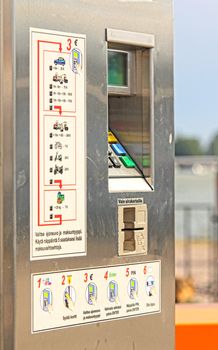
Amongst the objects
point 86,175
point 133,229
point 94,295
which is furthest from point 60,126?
point 94,295

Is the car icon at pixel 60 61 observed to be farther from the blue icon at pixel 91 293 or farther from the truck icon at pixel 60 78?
the blue icon at pixel 91 293

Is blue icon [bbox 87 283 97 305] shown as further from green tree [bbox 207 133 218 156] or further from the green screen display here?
green tree [bbox 207 133 218 156]

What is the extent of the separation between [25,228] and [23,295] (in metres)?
0.20

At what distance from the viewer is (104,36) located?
8.25 ft

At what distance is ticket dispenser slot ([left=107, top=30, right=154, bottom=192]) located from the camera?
2633 mm

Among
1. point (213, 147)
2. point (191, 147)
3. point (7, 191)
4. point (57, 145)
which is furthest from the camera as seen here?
point (191, 147)

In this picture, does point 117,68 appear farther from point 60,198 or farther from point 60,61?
point 60,198

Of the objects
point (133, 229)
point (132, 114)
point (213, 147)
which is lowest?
point (133, 229)

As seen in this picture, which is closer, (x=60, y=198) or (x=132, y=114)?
(x=60, y=198)

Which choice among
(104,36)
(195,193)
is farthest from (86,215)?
(195,193)

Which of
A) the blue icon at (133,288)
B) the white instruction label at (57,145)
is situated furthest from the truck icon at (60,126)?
the blue icon at (133,288)

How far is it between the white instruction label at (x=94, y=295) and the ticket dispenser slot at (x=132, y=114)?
292 mm

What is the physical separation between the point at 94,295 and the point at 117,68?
0.77m

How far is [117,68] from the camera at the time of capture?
2.66 metres
